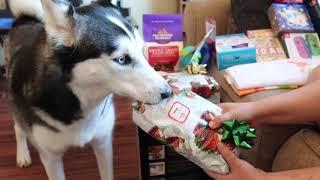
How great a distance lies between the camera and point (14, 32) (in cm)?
134

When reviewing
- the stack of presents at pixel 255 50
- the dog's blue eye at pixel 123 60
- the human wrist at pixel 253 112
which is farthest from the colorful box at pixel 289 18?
the dog's blue eye at pixel 123 60

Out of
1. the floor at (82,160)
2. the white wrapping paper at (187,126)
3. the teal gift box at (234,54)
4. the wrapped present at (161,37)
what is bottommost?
the floor at (82,160)

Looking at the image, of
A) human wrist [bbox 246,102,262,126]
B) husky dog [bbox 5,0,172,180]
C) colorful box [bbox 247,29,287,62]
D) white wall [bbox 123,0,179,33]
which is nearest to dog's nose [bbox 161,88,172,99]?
husky dog [bbox 5,0,172,180]

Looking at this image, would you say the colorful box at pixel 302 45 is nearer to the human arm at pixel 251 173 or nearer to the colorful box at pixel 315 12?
the colorful box at pixel 315 12

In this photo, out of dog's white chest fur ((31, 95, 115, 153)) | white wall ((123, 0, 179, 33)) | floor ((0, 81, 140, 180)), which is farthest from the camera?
white wall ((123, 0, 179, 33))

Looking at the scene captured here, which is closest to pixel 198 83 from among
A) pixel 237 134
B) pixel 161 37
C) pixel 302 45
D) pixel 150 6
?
pixel 161 37

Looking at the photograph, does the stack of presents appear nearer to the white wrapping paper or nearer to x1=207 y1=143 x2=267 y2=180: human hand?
the white wrapping paper

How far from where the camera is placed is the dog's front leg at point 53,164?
1.16m

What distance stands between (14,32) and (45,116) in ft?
1.52

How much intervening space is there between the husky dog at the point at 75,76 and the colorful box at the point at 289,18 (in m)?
0.85

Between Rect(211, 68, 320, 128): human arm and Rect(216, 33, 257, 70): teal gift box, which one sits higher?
Rect(216, 33, 257, 70): teal gift box

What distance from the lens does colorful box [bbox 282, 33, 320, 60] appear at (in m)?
1.50

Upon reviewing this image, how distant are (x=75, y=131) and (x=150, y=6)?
1415 mm

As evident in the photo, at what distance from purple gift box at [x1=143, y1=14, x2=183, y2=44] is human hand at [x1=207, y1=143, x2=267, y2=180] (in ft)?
1.86
